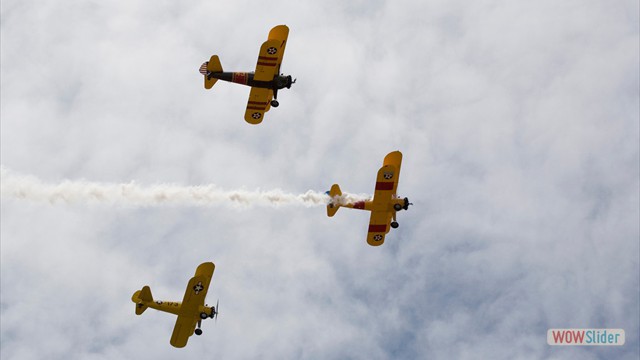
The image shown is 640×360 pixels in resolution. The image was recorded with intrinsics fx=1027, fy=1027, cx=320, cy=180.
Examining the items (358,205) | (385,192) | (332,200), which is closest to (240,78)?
(332,200)

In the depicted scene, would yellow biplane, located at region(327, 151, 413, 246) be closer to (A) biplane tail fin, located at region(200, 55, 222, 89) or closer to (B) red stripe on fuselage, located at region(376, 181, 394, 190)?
(B) red stripe on fuselage, located at region(376, 181, 394, 190)

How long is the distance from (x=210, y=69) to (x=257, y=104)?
3.38 m

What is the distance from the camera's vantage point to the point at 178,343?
61625mm

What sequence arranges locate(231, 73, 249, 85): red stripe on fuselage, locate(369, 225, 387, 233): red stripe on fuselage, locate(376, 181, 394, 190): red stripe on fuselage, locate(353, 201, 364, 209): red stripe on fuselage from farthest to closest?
locate(231, 73, 249, 85): red stripe on fuselage < locate(369, 225, 387, 233): red stripe on fuselage < locate(353, 201, 364, 209): red stripe on fuselage < locate(376, 181, 394, 190): red stripe on fuselage

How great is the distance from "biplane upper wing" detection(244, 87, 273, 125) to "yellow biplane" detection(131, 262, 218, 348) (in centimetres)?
898

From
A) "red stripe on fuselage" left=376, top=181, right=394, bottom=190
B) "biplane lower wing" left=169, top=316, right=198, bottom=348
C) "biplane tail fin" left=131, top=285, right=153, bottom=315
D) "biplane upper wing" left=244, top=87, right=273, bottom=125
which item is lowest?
"biplane lower wing" left=169, top=316, right=198, bottom=348

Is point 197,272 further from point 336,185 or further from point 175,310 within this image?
point 336,185

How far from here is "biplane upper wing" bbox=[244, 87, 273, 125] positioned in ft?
193

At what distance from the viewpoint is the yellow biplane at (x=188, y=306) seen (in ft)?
199

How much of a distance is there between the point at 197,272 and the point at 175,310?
2726mm

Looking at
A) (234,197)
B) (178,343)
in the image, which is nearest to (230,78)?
(234,197)

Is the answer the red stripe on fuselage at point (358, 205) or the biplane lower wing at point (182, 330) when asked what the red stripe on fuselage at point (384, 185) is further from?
the biplane lower wing at point (182, 330)

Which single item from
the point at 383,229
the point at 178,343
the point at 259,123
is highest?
the point at 259,123

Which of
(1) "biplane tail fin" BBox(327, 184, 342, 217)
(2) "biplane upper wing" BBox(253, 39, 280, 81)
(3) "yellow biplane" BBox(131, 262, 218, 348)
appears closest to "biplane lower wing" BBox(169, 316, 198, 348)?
(3) "yellow biplane" BBox(131, 262, 218, 348)
